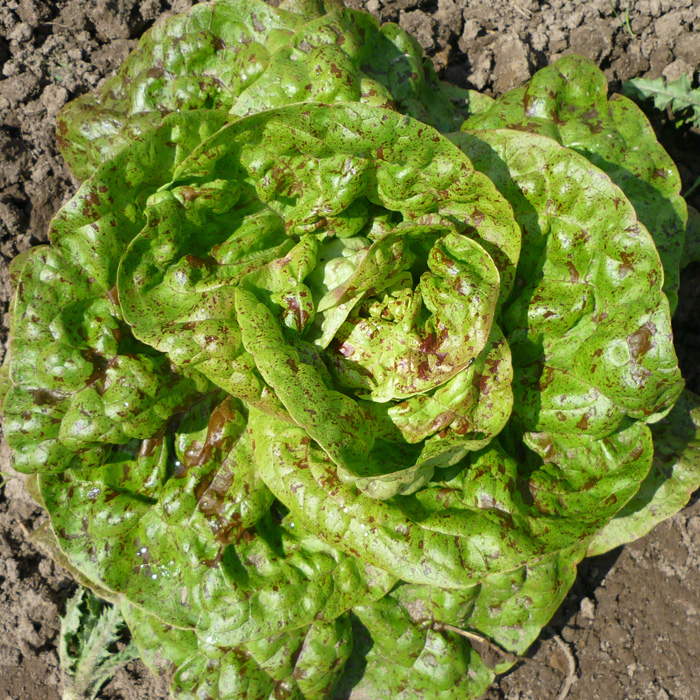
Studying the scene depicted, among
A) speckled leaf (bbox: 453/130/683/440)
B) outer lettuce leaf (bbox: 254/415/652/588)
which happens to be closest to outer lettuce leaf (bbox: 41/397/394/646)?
outer lettuce leaf (bbox: 254/415/652/588)

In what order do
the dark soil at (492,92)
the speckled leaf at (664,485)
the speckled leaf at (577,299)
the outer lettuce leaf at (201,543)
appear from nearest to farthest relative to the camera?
the speckled leaf at (577,299)
the outer lettuce leaf at (201,543)
the speckled leaf at (664,485)
the dark soil at (492,92)

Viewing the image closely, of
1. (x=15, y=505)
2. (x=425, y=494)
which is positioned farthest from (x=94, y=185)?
(x=15, y=505)

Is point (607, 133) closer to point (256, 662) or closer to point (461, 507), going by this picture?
point (461, 507)

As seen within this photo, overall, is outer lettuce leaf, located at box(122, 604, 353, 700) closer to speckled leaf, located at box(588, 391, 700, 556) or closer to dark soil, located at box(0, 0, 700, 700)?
dark soil, located at box(0, 0, 700, 700)

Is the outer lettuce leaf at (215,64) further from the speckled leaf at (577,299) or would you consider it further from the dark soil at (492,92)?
the dark soil at (492,92)

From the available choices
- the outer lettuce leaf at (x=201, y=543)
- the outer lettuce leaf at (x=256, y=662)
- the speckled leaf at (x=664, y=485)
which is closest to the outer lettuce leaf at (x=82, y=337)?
the outer lettuce leaf at (x=201, y=543)

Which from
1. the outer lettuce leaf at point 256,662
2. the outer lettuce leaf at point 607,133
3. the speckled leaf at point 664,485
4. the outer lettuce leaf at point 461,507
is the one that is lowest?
the speckled leaf at point 664,485
